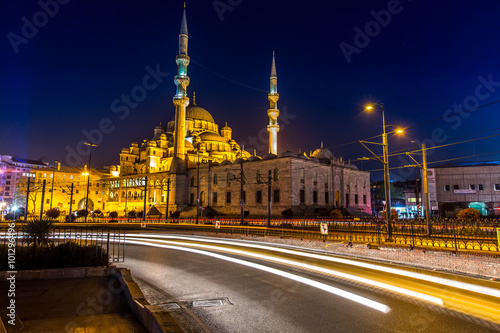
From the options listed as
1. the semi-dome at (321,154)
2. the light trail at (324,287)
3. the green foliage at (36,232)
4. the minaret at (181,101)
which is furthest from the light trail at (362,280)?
the minaret at (181,101)

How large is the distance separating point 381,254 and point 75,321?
9.91 m

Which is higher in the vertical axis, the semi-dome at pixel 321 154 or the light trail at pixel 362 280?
the semi-dome at pixel 321 154

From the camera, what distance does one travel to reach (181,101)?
59.3 m

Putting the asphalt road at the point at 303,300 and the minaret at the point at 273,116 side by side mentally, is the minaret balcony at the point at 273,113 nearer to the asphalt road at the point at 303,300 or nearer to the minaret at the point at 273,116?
the minaret at the point at 273,116

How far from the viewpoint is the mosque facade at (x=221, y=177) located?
47.4m

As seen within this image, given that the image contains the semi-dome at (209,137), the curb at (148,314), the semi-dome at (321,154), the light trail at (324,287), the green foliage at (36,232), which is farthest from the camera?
the semi-dome at (209,137)

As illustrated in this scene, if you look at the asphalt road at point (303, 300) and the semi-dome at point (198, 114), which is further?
the semi-dome at point (198, 114)

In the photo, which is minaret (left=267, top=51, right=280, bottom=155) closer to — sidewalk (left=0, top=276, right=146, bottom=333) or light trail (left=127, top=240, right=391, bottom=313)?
light trail (left=127, top=240, right=391, bottom=313)

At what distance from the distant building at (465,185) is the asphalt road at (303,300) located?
48484 mm

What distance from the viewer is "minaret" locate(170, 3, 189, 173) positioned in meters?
59.4

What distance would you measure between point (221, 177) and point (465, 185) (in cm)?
4083

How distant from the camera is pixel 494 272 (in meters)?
8.27

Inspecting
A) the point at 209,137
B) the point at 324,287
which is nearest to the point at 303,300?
the point at 324,287

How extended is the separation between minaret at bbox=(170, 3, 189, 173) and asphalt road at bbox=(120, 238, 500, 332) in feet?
168
